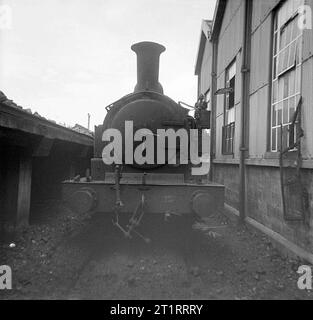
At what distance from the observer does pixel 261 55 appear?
597cm

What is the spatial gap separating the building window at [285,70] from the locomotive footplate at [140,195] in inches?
51.8

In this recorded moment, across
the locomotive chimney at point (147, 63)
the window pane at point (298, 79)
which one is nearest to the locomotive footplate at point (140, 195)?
the window pane at point (298, 79)

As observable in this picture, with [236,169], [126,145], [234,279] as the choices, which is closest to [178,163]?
[126,145]

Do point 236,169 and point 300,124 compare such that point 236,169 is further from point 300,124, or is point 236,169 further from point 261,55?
point 300,124

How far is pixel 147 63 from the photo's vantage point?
5.84 m

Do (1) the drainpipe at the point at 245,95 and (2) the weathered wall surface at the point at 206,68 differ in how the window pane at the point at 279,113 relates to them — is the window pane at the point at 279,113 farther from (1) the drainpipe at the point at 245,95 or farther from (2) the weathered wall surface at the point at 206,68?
(2) the weathered wall surface at the point at 206,68

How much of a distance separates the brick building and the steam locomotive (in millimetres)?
1032

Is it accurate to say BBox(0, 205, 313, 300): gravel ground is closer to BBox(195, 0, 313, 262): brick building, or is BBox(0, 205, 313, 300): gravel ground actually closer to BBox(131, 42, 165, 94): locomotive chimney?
BBox(195, 0, 313, 262): brick building

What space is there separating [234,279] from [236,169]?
12.7ft

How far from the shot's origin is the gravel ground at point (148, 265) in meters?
3.37

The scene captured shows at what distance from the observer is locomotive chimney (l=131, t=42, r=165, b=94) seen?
19.0 feet

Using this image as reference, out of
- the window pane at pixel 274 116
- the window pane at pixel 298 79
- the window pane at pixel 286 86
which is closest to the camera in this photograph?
the window pane at pixel 298 79

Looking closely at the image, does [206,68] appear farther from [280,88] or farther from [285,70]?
[285,70]

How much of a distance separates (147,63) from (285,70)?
7.70 ft
